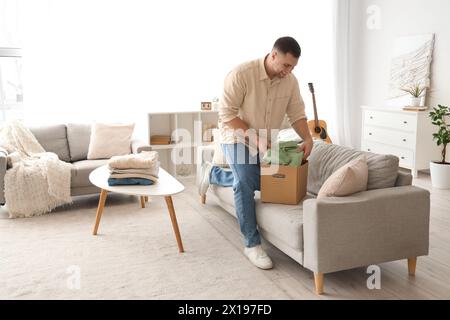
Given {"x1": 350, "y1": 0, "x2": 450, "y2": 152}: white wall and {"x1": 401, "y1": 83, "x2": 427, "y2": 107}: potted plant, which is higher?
{"x1": 350, "y1": 0, "x2": 450, "y2": 152}: white wall

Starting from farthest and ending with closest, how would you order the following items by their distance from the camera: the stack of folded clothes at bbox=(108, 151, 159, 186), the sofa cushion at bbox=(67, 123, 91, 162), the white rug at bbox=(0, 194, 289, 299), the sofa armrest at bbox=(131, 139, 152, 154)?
the sofa cushion at bbox=(67, 123, 91, 162), the sofa armrest at bbox=(131, 139, 152, 154), the stack of folded clothes at bbox=(108, 151, 159, 186), the white rug at bbox=(0, 194, 289, 299)

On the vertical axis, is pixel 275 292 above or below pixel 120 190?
below

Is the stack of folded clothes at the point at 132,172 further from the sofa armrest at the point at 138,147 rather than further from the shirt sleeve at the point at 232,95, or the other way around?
the sofa armrest at the point at 138,147

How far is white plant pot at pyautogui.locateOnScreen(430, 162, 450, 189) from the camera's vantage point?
433cm

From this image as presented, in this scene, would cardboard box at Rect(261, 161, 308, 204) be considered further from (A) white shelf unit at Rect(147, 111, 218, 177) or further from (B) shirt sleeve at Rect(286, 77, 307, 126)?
(A) white shelf unit at Rect(147, 111, 218, 177)

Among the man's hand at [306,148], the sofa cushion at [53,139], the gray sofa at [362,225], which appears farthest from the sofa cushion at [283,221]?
the sofa cushion at [53,139]

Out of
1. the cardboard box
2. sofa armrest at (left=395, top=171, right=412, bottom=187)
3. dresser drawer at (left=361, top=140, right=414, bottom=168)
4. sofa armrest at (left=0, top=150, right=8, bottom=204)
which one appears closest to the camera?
sofa armrest at (left=395, top=171, right=412, bottom=187)

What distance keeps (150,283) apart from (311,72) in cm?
433

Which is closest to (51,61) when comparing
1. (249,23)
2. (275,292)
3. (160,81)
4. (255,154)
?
(160,81)

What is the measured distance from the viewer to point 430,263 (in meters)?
2.62

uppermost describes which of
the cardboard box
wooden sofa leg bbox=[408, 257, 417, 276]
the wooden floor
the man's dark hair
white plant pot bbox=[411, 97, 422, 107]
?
the man's dark hair

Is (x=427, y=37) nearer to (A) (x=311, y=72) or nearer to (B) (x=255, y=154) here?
(A) (x=311, y=72)

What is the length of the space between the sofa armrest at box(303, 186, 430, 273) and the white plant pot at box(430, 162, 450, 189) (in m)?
2.21

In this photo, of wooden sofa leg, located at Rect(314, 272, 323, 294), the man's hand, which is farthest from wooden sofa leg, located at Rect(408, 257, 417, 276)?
the man's hand
